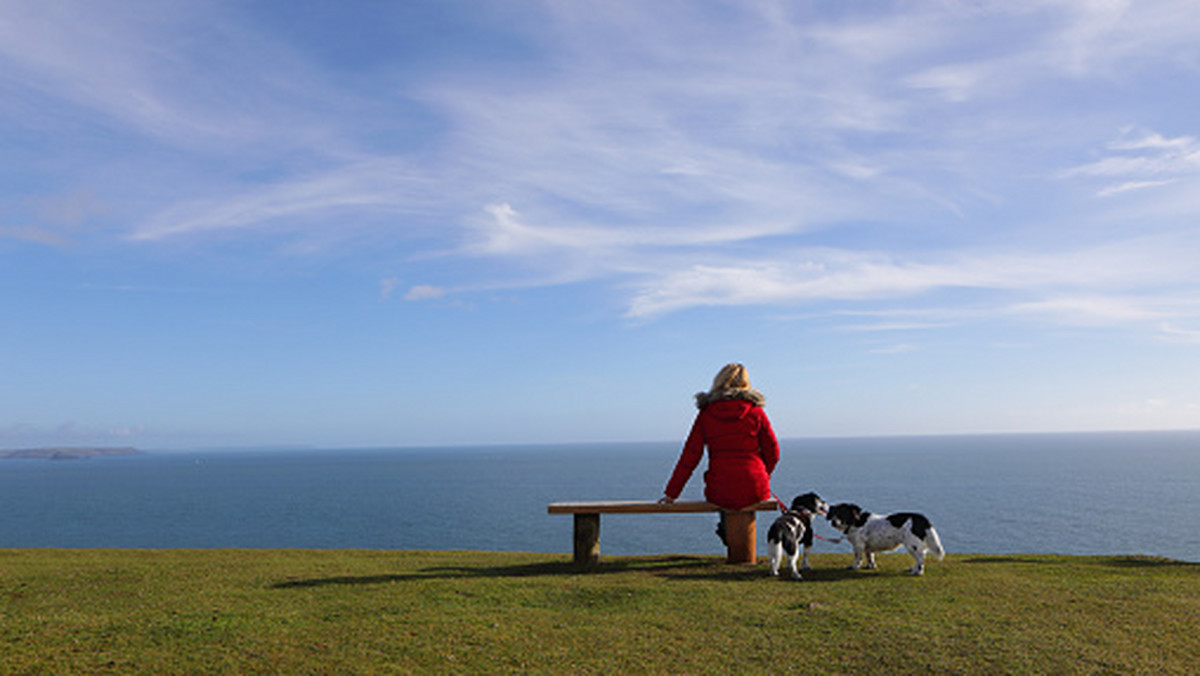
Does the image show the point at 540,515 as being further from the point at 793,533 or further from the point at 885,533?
the point at 793,533

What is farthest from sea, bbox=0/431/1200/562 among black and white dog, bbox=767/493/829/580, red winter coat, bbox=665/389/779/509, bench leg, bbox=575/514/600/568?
bench leg, bbox=575/514/600/568

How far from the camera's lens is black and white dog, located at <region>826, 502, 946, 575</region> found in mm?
12438

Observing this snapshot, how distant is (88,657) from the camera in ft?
25.3

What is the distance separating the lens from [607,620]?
9.47m

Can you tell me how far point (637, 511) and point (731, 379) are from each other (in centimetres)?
274

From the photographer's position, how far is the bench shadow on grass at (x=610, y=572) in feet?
41.0

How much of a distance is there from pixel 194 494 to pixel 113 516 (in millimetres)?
50547

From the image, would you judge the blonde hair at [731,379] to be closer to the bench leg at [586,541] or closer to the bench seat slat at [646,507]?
the bench seat slat at [646,507]

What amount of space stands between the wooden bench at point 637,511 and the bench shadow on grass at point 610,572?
225 mm

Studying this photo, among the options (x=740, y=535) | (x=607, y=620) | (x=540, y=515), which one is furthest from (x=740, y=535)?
(x=540, y=515)

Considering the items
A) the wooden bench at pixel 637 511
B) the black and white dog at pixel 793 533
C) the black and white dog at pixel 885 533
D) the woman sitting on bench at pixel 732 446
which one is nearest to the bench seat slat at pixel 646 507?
the wooden bench at pixel 637 511

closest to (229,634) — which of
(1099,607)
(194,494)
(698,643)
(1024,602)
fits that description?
(698,643)

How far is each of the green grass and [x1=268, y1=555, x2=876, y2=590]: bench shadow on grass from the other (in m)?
0.08

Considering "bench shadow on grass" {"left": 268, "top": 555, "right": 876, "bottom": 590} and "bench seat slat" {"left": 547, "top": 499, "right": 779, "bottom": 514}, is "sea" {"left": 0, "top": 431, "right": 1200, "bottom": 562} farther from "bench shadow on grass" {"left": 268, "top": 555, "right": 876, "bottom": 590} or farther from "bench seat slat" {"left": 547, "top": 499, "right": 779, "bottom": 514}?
"bench seat slat" {"left": 547, "top": 499, "right": 779, "bottom": 514}
